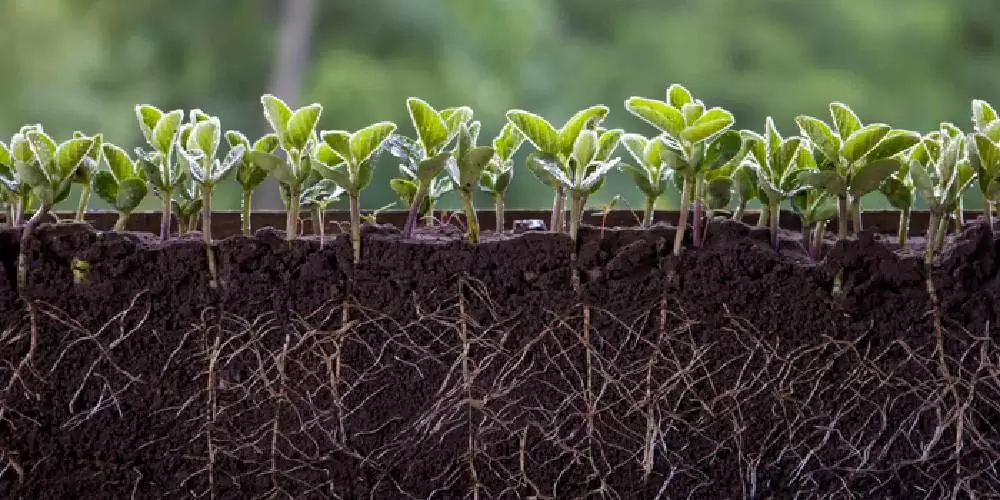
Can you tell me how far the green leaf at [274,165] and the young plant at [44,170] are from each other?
13 cm

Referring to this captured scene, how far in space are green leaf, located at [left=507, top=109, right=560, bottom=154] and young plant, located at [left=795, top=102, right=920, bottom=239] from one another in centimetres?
18

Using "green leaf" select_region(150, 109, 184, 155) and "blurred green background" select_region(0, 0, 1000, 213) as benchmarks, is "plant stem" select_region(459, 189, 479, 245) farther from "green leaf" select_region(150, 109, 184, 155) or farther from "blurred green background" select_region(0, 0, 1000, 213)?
"blurred green background" select_region(0, 0, 1000, 213)

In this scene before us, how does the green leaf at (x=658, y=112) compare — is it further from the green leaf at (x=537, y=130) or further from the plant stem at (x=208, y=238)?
the plant stem at (x=208, y=238)

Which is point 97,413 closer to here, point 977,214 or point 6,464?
point 6,464

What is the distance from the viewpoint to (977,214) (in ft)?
2.78

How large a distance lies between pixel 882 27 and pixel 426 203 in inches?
64.3

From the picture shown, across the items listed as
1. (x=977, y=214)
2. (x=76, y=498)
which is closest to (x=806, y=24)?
(x=977, y=214)

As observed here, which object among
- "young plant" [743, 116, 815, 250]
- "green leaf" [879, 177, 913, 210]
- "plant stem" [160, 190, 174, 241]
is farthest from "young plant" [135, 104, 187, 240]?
"green leaf" [879, 177, 913, 210]

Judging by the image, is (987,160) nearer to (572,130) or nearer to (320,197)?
(572,130)

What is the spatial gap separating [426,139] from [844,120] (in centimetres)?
32

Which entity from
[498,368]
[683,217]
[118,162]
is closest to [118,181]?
[118,162]

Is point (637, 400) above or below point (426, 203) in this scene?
below

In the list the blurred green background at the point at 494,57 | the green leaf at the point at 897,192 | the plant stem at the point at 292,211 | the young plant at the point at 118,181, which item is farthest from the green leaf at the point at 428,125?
the blurred green background at the point at 494,57

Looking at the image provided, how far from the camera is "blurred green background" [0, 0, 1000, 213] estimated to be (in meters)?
1.88
